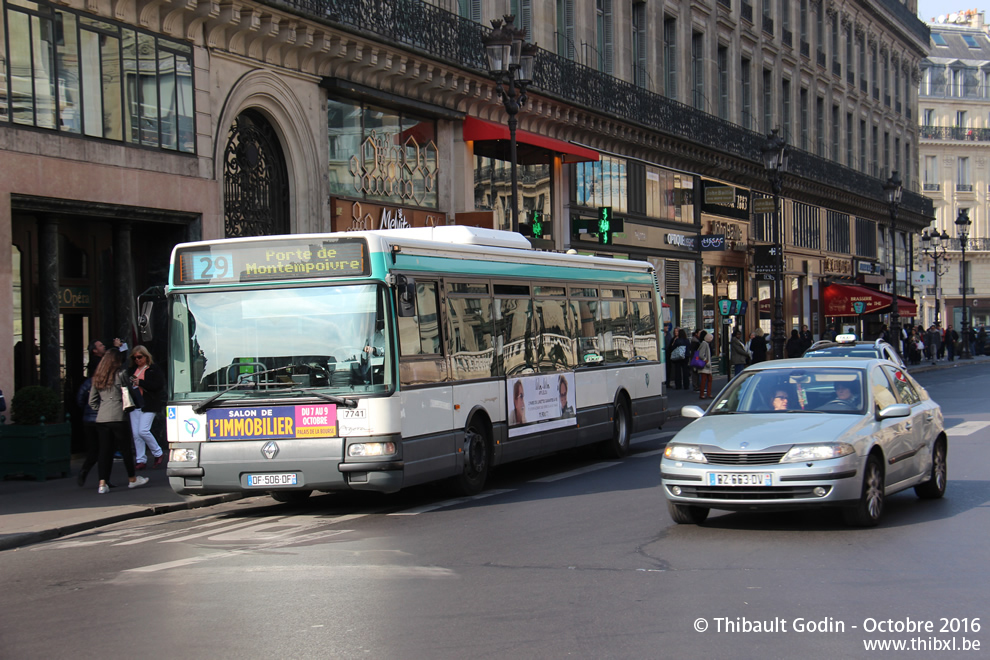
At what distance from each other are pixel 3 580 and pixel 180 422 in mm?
3071

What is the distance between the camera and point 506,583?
8320mm

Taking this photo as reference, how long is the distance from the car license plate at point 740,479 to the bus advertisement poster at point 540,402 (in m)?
4.89

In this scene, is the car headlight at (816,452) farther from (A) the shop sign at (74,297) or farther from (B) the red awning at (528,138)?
(B) the red awning at (528,138)

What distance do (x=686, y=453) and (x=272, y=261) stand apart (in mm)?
4623

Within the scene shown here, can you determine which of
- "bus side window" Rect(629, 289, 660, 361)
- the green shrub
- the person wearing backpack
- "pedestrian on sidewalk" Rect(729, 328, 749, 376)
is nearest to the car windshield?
"bus side window" Rect(629, 289, 660, 361)

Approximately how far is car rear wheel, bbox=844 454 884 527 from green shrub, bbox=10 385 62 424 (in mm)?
10220

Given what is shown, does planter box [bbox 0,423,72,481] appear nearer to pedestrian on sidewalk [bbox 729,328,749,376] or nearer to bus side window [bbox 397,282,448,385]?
bus side window [bbox 397,282,448,385]

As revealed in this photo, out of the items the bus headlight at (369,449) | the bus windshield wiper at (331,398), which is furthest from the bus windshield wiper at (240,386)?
the bus headlight at (369,449)

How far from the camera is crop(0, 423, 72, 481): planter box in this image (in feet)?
50.3

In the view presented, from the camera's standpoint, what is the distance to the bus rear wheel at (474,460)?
1341 centimetres

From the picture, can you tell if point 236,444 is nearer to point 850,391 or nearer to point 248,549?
point 248,549

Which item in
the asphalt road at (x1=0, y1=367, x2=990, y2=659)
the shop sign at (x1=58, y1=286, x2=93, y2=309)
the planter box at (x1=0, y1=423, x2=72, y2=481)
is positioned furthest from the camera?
the shop sign at (x1=58, y1=286, x2=93, y2=309)

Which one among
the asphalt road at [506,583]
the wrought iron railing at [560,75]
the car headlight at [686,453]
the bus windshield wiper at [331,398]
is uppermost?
the wrought iron railing at [560,75]

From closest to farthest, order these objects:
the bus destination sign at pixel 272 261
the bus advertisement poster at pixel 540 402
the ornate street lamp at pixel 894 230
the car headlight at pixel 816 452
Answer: the car headlight at pixel 816 452, the bus destination sign at pixel 272 261, the bus advertisement poster at pixel 540 402, the ornate street lamp at pixel 894 230
